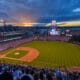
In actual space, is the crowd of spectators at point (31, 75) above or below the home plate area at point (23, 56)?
above

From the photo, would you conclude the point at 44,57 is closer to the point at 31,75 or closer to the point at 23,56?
the point at 23,56

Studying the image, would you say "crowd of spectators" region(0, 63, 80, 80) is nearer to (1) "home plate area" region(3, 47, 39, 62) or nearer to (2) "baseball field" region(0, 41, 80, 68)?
(2) "baseball field" region(0, 41, 80, 68)

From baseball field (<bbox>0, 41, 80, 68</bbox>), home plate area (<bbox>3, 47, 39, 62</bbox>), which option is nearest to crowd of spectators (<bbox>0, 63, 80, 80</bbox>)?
baseball field (<bbox>0, 41, 80, 68</bbox>)

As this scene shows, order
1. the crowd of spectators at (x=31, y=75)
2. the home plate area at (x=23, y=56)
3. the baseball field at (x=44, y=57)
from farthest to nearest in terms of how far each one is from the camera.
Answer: the home plate area at (x=23, y=56) < the baseball field at (x=44, y=57) < the crowd of spectators at (x=31, y=75)

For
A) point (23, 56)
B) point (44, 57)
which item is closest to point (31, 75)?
point (44, 57)

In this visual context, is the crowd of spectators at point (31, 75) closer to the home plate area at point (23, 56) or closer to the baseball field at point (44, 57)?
the baseball field at point (44, 57)

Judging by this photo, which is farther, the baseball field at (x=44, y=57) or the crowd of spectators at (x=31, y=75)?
the baseball field at (x=44, y=57)

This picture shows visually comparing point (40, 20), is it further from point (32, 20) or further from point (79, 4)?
point (79, 4)

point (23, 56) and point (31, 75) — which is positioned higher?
point (31, 75)

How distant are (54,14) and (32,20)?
6075mm

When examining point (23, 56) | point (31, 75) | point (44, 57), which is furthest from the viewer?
point (23, 56)

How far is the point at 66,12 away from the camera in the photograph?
32.7 metres

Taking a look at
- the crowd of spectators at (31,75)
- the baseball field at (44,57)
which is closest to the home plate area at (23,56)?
the baseball field at (44,57)

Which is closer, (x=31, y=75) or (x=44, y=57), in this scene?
(x=31, y=75)
